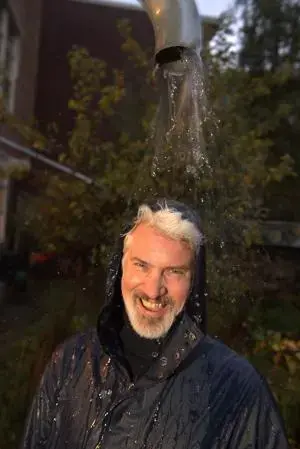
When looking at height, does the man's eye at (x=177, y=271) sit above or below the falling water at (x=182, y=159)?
below

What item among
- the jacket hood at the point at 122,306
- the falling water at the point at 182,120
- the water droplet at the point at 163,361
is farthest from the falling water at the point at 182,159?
the water droplet at the point at 163,361

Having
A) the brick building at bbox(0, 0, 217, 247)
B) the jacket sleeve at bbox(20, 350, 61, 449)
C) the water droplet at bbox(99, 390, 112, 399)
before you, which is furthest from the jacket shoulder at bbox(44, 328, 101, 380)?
the brick building at bbox(0, 0, 217, 247)

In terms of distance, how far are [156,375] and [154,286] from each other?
0.78ft

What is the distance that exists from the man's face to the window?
693cm

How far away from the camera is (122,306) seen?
1.85 m

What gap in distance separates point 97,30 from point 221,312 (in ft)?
25.0

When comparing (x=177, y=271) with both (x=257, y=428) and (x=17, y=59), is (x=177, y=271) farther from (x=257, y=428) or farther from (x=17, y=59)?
(x=17, y=59)

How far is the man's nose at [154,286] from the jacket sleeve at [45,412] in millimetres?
379

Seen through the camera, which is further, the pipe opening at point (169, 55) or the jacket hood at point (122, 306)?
the pipe opening at point (169, 55)

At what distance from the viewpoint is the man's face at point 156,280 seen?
167 cm

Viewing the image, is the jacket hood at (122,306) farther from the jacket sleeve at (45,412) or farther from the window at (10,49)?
the window at (10,49)

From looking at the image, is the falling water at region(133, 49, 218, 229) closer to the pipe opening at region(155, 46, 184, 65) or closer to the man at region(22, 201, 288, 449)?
the pipe opening at region(155, 46, 184, 65)

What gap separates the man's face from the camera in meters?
1.67

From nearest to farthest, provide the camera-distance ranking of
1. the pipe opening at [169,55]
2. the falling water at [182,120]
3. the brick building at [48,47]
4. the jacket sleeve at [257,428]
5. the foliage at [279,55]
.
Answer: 1. the jacket sleeve at [257,428]
2. the pipe opening at [169,55]
3. the falling water at [182,120]
4. the foliage at [279,55]
5. the brick building at [48,47]
